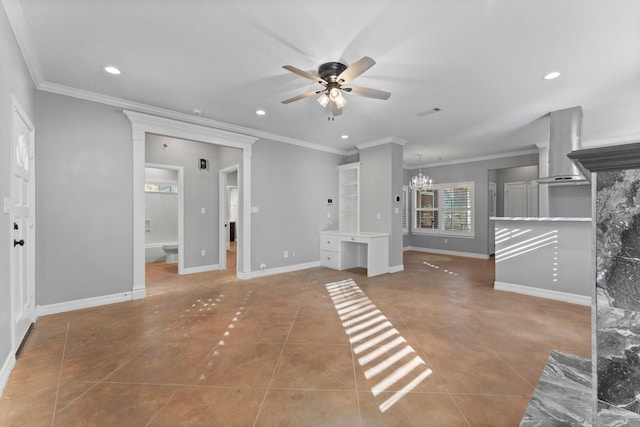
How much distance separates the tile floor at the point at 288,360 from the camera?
1.65 meters

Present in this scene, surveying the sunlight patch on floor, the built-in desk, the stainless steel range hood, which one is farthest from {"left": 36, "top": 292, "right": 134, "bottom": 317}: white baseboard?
the stainless steel range hood

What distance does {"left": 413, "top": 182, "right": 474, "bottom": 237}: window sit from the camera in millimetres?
7699

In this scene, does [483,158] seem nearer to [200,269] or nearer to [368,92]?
[368,92]

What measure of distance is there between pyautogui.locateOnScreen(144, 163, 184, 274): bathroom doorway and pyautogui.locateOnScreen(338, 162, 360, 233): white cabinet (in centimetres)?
384

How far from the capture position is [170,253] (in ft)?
20.9

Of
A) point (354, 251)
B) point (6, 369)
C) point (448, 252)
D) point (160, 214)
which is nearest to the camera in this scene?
point (6, 369)

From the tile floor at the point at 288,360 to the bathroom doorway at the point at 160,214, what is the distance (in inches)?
127

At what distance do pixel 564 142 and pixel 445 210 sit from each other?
14.0 ft

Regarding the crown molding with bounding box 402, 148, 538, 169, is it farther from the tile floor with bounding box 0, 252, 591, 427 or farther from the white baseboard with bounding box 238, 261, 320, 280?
the white baseboard with bounding box 238, 261, 320, 280

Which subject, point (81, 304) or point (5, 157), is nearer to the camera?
point (5, 157)

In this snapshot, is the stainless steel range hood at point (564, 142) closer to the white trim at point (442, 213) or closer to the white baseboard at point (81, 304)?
the white trim at point (442, 213)

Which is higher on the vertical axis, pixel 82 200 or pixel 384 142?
pixel 384 142

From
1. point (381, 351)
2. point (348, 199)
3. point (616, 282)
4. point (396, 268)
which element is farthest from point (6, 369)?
point (348, 199)

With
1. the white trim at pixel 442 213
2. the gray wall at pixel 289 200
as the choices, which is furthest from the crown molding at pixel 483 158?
the gray wall at pixel 289 200
